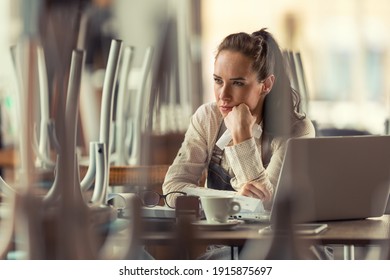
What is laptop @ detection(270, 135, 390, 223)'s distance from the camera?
1109mm

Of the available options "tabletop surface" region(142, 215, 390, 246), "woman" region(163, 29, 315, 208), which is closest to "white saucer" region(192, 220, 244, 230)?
"tabletop surface" region(142, 215, 390, 246)

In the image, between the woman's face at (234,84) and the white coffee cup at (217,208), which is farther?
the woman's face at (234,84)

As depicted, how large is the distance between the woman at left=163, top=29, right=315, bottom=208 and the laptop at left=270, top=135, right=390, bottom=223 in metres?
0.17

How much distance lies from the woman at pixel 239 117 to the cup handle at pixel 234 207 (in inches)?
5.6

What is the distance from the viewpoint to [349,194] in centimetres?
114

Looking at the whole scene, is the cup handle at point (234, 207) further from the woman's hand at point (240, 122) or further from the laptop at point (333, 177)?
the woman's hand at point (240, 122)

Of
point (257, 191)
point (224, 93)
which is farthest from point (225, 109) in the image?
point (257, 191)

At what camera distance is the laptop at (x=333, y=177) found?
111cm

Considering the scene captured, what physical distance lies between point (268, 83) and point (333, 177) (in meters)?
0.31

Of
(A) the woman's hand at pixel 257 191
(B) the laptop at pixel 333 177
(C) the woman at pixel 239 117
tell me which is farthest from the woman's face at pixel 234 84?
(B) the laptop at pixel 333 177

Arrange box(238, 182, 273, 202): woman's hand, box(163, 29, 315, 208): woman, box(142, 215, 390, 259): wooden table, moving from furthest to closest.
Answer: box(163, 29, 315, 208): woman → box(238, 182, 273, 202): woman's hand → box(142, 215, 390, 259): wooden table

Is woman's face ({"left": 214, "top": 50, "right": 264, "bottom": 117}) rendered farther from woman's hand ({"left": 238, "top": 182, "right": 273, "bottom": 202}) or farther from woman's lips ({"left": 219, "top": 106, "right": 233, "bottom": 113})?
woman's hand ({"left": 238, "top": 182, "right": 273, "bottom": 202})

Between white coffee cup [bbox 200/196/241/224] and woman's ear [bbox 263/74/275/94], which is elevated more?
woman's ear [bbox 263/74/275/94]

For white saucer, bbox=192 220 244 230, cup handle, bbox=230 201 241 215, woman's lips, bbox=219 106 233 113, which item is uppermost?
woman's lips, bbox=219 106 233 113
